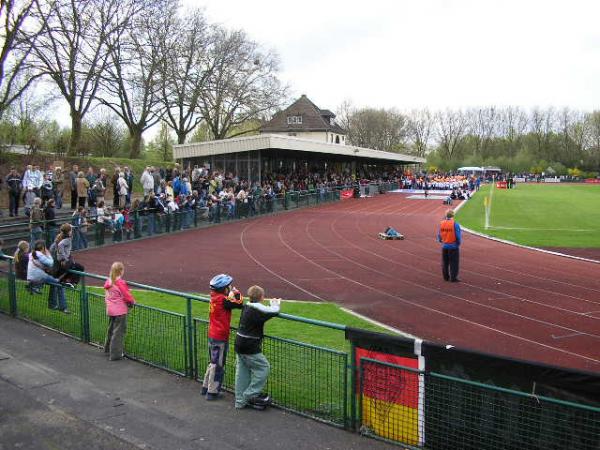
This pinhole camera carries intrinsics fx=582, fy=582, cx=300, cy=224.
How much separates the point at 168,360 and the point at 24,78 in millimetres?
32994

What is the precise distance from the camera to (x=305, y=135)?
7506 centimetres

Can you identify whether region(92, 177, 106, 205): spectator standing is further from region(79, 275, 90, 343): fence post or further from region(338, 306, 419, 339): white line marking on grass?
region(79, 275, 90, 343): fence post

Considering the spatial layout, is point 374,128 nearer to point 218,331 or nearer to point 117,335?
point 117,335

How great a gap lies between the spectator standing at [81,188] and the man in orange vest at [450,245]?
14402mm

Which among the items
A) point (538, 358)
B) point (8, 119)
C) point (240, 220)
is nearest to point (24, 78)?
point (8, 119)

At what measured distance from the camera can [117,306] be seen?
28.3 ft

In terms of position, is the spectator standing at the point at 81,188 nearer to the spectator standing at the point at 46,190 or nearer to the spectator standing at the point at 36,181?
the spectator standing at the point at 46,190

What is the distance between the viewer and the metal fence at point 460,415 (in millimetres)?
4840

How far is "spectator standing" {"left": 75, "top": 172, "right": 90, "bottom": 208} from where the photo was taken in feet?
74.6

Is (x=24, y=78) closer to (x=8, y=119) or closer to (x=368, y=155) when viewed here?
(x=8, y=119)

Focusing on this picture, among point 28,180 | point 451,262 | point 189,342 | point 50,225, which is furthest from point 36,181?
point 189,342

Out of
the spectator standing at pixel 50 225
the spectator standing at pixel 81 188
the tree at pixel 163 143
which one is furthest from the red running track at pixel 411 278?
the tree at pixel 163 143

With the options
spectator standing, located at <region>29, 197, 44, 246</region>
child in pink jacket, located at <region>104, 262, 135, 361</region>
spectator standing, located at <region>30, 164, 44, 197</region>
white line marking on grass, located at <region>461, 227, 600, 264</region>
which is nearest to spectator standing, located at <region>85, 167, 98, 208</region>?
spectator standing, located at <region>30, 164, 44, 197</region>

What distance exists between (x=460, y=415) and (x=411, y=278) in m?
10.4
